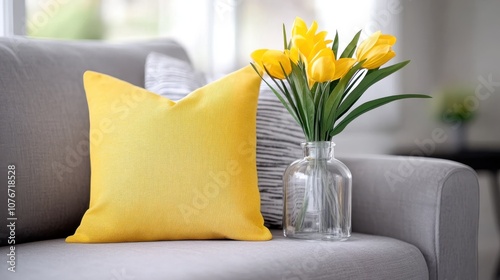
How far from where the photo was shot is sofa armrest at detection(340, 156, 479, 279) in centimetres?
158

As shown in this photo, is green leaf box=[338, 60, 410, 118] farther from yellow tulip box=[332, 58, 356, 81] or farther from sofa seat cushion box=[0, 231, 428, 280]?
sofa seat cushion box=[0, 231, 428, 280]

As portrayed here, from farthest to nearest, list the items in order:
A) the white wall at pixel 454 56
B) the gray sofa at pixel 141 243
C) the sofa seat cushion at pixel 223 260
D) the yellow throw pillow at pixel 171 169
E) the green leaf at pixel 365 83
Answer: the white wall at pixel 454 56, the green leaf at pixel 365 83, the yellow throw pillow at pixel 171 169, the gray sofa at pixel 141 243, the sofa seat cushion at pixel 223 260

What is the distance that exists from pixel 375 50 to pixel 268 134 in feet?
1.22

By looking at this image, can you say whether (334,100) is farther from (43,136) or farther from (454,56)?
(454,56)

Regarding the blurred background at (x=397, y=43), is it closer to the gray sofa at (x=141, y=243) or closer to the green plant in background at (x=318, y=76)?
the gray sofa at (x=141, y=243)

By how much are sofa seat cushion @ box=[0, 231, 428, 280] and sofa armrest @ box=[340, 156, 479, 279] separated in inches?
2.6

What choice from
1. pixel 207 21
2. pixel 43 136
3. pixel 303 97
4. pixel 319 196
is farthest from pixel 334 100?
pixel 207 21

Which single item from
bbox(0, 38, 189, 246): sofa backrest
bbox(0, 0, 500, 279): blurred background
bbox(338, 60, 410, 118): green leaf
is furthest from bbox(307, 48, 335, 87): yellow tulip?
bbox(0, 0, 500, 279): blurred background

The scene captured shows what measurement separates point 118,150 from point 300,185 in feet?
1.35

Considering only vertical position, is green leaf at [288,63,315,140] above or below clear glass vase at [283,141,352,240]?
above

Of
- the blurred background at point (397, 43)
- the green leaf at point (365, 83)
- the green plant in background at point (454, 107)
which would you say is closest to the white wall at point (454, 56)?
the blurred background at point (397, 43)

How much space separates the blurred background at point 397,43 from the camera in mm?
2871

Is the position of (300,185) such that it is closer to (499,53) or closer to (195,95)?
(195,95)

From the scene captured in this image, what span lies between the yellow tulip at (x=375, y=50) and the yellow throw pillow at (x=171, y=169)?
0.29m
